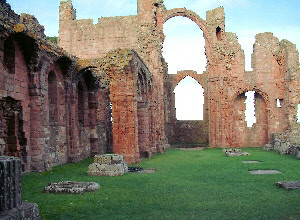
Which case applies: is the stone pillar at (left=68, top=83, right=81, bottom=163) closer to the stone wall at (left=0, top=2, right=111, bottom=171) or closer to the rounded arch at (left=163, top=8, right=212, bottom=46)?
the stone wall at (left=0, top=2, right=111, bottom=171)

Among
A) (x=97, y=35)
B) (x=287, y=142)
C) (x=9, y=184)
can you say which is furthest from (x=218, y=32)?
(x=9, y=184)

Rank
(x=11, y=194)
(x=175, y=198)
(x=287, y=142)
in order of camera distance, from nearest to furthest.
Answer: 1. (x=11, y=194)
2. (x=175, y=198)
3. (x=287, y=142)

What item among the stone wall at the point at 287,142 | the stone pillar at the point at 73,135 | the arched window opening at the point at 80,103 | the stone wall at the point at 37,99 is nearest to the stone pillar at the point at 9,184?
the stone wall at the point at 37,99

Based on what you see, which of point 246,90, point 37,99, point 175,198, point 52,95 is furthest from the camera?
point 246,90

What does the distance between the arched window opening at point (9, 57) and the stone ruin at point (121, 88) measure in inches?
1.1

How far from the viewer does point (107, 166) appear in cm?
972

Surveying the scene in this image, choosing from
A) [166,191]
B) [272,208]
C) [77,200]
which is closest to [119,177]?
[166,191]

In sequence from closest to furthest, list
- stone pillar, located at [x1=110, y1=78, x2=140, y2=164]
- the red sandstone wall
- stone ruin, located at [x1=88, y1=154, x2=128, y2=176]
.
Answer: stone ruin, located at [x1=88, y1=154, x2=128, y2=176]
stone pillar, located at [x1=110, y1=78, x2=140, y2=164]
the red sandstone wall

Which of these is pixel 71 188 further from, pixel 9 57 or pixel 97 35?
pixel 97 35

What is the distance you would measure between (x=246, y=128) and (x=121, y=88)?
13272mm

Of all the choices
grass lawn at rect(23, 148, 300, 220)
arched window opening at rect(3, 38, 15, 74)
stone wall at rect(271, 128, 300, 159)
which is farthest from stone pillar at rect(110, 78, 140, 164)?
stone wall at rect(271, 128, 300, 159)

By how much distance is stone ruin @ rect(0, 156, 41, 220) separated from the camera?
3.85m

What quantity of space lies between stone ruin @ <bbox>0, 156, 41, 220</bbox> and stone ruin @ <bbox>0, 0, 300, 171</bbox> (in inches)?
235

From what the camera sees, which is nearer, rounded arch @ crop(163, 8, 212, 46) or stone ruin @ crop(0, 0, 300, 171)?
stone ruin @ crop(0, 0, 300, 171)
